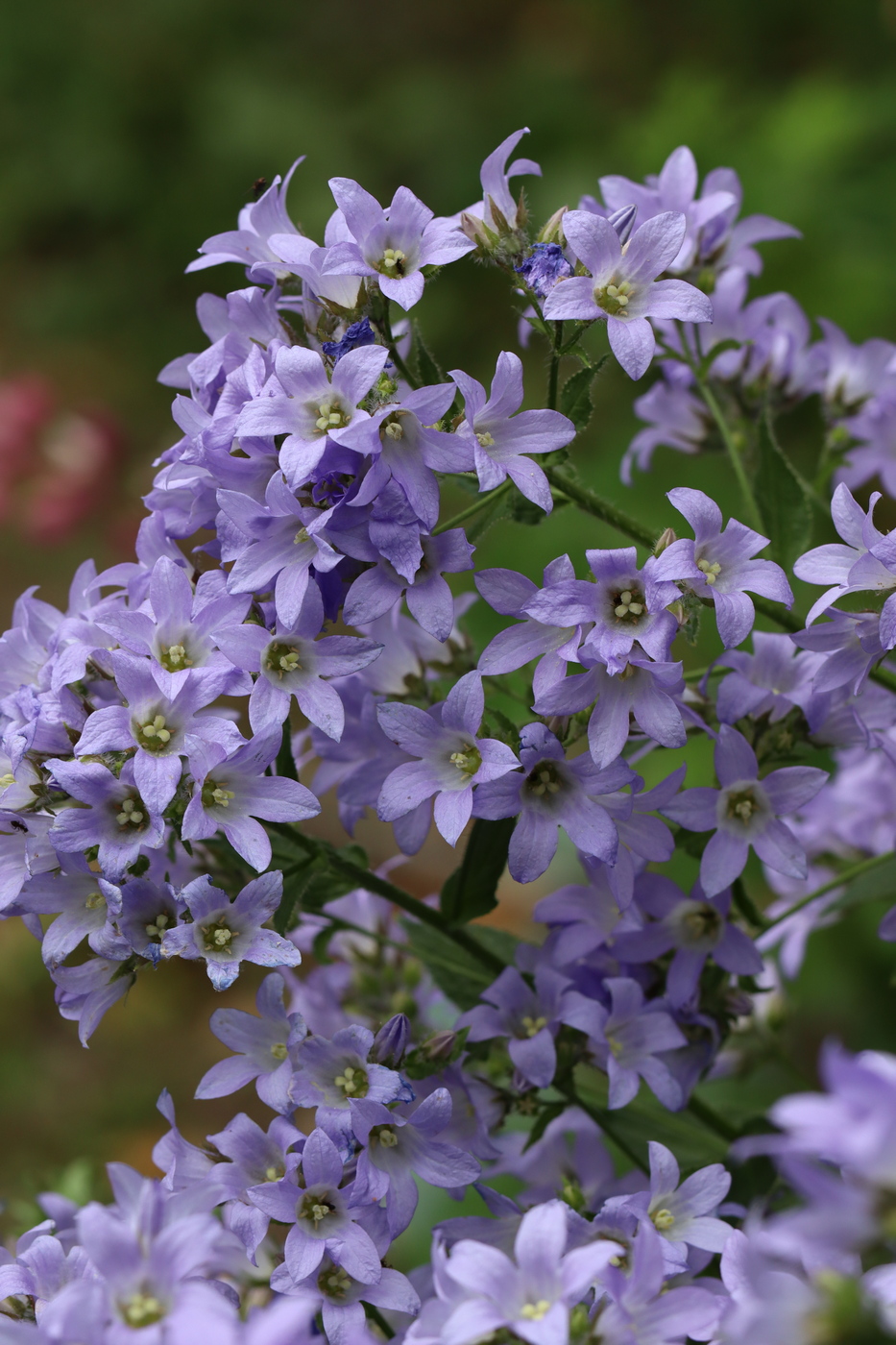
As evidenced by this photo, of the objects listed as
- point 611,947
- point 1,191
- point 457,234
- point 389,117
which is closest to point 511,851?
point 611,947

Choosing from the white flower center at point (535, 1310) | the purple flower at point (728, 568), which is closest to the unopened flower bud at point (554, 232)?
the purple flower at point (728, 568)

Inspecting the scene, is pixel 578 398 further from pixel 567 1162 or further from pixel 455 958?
pixel 567 1162

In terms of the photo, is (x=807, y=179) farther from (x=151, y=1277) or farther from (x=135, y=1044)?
(x=151, y=1277)

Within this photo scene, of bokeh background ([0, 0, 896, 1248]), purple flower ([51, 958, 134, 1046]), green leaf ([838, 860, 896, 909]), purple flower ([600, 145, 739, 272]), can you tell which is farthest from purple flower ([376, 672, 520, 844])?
bokeh background ([0, 0, 896, 1248])

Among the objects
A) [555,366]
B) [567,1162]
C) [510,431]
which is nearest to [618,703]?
[510,431]

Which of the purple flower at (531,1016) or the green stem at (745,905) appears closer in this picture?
the purple flower at (531,1016)

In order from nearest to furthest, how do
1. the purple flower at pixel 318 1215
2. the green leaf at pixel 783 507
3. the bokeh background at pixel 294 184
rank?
1. the purple flower at pixel 318 1215
2. the green leaf at pixel 783 507
3. the bokeh background at pixel 294 184

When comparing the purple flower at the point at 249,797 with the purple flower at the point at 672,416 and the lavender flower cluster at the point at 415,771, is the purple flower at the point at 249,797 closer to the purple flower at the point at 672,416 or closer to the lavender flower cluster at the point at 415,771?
the lavender flower cluster at the point at 415,771
